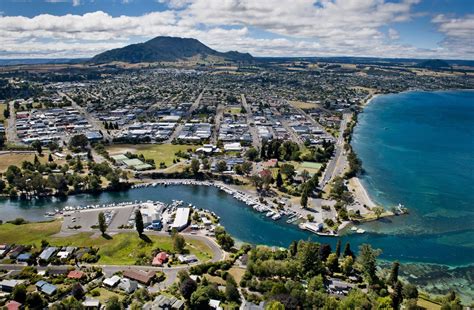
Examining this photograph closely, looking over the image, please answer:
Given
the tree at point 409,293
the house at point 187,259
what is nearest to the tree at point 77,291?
the house at point 187,259

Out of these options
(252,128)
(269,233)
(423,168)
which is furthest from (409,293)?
(252,128)

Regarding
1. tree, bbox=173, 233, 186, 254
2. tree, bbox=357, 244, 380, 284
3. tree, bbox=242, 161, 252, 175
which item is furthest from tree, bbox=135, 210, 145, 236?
tree, bbox=357, 244, 380, 284

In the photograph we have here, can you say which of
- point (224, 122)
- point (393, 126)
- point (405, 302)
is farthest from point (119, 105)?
point (405, 302)

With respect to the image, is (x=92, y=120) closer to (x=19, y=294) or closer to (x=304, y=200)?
(x=304, y=200)

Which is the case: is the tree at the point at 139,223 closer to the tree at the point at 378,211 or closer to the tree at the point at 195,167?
the tree at the point at 195,167

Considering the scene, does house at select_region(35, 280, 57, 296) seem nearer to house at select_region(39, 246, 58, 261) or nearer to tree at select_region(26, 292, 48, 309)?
tree at select_region(26, 292, 48, 309)

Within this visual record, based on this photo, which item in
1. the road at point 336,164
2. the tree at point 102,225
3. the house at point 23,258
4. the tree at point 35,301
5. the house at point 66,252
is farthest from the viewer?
the road at point 336,164

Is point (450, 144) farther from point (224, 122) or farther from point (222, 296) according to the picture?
point (222, 296)
